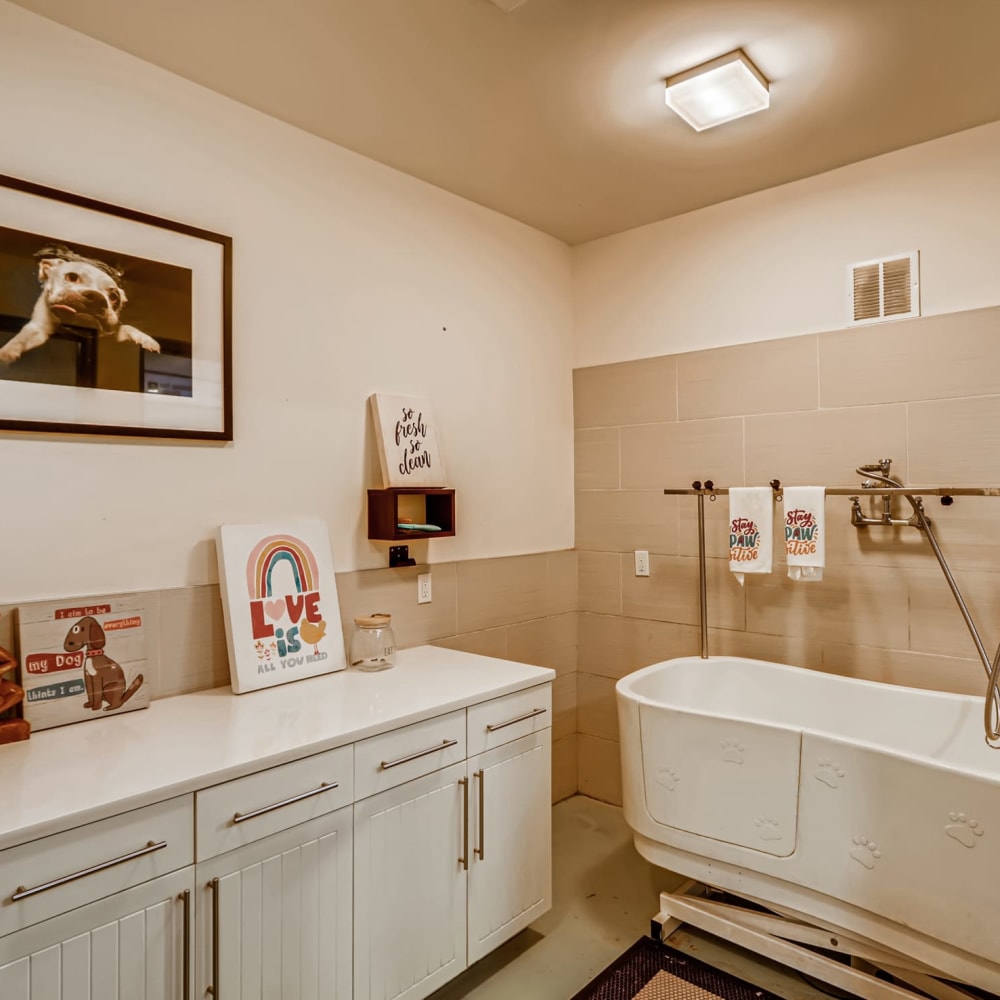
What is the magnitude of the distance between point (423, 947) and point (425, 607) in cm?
112

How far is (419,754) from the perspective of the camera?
1.82 m

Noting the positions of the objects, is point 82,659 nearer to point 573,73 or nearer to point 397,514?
point 397,514

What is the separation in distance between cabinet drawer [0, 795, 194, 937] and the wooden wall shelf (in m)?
1.14

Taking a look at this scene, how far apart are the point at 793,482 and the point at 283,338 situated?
1947mm

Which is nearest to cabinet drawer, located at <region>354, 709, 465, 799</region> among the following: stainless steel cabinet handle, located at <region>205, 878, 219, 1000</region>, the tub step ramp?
stainless steel cabinet handle, located at <region>205, 878, 219, 1000</region>

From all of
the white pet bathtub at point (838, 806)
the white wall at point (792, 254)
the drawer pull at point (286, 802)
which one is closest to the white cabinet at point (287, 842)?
the drawer pull at point (286, 802)

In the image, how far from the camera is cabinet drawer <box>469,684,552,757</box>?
198cm

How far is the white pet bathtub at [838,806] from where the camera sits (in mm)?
1663

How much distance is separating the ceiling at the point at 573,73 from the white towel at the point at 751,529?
1213 mm

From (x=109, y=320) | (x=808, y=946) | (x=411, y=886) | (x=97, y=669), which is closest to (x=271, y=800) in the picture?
(x=411, y=886)

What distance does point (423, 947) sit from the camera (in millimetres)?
1813

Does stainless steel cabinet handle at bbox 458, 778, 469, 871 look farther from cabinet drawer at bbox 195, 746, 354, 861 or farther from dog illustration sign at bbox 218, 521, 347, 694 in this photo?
dog illustration sign at bbox 218, 521, 347, 694

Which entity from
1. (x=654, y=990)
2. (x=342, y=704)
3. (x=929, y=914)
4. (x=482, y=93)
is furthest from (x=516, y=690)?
(x=482, y=93)

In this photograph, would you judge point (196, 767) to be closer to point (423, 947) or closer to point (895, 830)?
point (423, 947)
